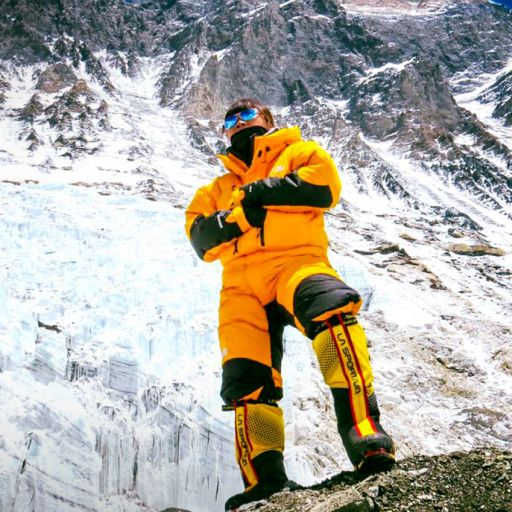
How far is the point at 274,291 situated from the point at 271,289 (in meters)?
0.02

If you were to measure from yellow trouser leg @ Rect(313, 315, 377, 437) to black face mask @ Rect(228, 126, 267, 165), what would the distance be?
128 cm

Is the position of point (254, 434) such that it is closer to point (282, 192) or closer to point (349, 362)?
point (349, 362)

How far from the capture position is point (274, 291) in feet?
9.55

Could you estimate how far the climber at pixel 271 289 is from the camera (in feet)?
7.97

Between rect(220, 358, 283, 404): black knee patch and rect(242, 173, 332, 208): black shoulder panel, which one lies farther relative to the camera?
rect(242, 173, 332, 208): black shoulder panel

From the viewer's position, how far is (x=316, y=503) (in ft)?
6.53

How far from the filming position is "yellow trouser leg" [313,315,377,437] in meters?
2.31

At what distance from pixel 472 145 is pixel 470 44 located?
151 feet

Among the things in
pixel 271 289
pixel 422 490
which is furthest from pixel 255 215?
pixel 422 490

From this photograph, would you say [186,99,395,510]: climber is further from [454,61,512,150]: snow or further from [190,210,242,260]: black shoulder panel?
[454,61,512,150]: snow

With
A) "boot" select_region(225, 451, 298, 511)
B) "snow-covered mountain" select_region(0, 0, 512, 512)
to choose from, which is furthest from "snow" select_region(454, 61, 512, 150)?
"boot" select_region(225, 451, 298, 511)

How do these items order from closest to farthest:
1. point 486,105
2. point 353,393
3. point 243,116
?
1. point 353,393
2. point 243,116
3. point 486,105

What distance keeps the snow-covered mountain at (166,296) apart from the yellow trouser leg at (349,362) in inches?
259

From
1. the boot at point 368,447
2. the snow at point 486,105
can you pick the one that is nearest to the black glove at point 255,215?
the boot at point 368,447
